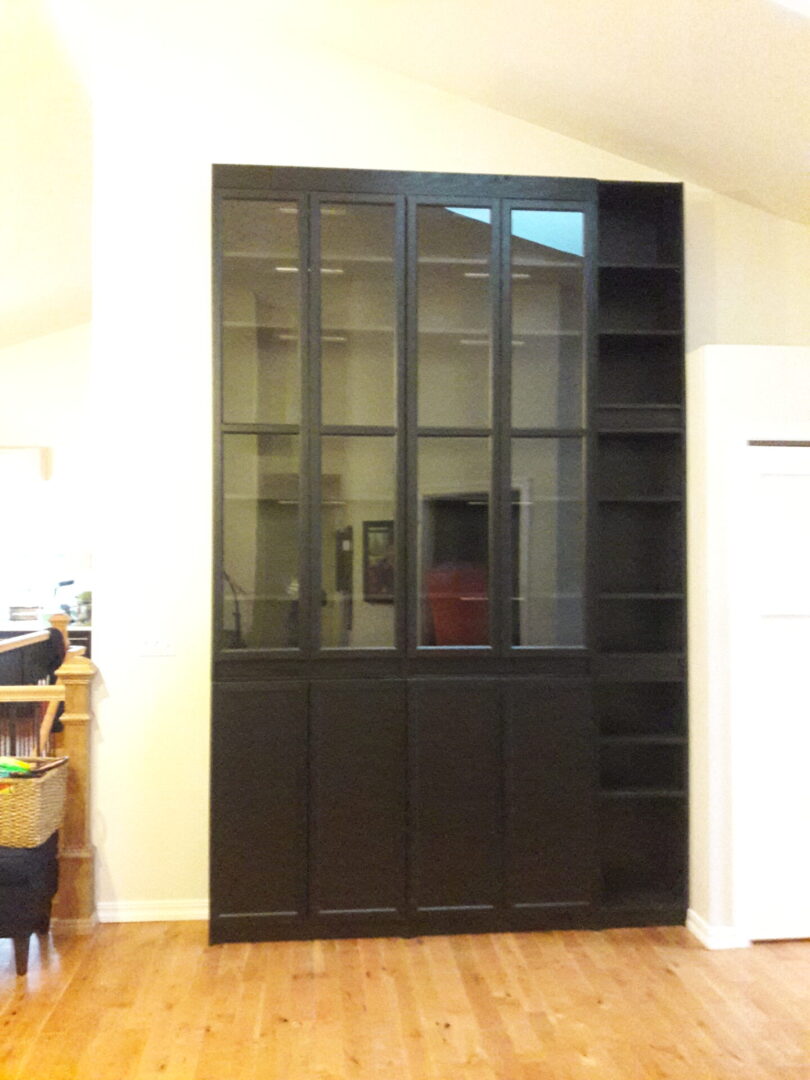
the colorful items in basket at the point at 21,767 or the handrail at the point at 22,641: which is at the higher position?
the handrail at the point at 22,641

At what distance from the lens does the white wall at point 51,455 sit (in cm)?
811

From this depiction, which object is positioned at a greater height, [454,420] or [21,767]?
A: [454,420]

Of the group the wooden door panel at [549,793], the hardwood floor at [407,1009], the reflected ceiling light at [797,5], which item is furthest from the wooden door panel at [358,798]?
the reflected ceiling light at [797,5]

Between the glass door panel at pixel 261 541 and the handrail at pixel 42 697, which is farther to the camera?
the handrail at pixel 42 697

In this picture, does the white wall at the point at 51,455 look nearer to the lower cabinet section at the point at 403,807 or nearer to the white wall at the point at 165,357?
the white wall at the point at 165,357

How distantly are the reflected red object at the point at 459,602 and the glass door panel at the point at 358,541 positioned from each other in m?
0.18

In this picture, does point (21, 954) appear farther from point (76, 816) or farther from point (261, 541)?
point (261, 541)

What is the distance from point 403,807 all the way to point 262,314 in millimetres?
2024

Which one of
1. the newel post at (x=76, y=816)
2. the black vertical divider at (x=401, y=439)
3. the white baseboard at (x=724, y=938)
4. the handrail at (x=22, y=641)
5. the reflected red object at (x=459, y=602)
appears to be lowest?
the white baseboard at (x=724, y=938)

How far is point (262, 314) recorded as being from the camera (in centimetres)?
356

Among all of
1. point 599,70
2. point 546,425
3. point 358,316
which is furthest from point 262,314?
point 599,70

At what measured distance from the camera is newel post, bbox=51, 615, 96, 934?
3572mm

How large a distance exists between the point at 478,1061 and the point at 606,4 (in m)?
3.33

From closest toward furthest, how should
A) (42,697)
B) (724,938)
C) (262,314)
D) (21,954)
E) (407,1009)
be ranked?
(407,1009) < (21,954) < (724,938) < (262,314) < (42,697)
